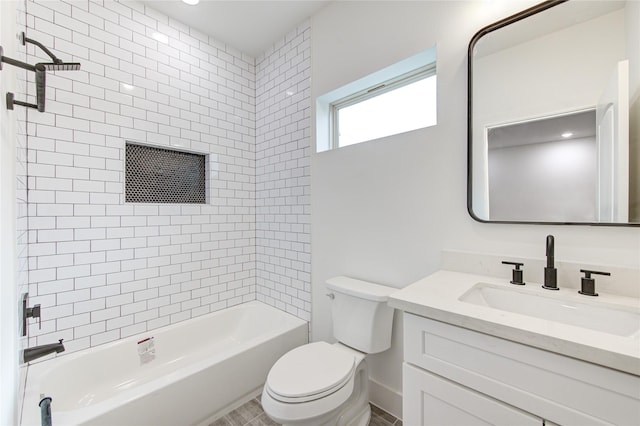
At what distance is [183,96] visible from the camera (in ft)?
7.14

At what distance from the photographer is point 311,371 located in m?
1.35

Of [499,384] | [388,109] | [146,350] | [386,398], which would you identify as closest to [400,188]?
[388,109]

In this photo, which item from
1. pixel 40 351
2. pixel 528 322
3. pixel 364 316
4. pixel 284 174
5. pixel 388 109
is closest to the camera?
pixel 528 322

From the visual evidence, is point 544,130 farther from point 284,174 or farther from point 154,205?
point 154,205

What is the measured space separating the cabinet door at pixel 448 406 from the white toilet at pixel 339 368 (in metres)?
0.41

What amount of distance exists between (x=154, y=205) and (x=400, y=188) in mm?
1825

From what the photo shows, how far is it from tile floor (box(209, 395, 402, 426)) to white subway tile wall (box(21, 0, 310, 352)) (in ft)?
2.38

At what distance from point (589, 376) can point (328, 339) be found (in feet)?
5.25

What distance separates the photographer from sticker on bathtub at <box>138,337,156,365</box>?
6.23 feet

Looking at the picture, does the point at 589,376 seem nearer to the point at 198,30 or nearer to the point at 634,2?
the point at 634,2

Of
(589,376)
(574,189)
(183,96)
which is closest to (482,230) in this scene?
(574,189)

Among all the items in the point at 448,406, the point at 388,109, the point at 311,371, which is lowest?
the point at 311,371

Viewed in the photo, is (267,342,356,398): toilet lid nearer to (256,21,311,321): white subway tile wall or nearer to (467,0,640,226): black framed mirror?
(256,21,311,321): white subway tile wall

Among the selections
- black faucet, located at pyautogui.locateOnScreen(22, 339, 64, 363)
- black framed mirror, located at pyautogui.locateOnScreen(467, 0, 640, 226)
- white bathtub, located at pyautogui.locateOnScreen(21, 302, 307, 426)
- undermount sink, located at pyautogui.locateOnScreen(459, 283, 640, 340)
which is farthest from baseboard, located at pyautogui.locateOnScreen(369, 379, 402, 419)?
black faucet, located at pyautogui.locateOnScreen(22, 339, 64, 363)
